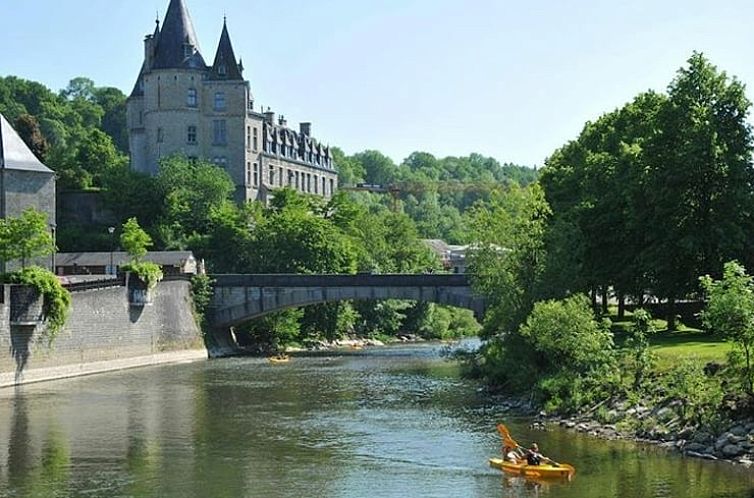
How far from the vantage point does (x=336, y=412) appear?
50125 mm

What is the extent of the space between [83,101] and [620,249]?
138435 millimetres

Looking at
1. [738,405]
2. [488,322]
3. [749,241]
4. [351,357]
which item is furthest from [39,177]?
[738,405]

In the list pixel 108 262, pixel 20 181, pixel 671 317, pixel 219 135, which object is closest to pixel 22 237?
pixel 20 181

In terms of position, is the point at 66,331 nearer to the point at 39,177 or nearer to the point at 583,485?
the point at 39,177

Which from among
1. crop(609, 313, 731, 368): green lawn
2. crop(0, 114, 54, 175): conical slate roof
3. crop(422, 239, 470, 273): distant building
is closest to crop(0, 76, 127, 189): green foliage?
crop(0, 114, 54, 175): conical slate roof

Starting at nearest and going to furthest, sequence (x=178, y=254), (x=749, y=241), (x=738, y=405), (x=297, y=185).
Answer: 1. (x=738, y=405)
2. (x=749, y=241)
3. (x=178, y=254)
4. (x=297, y=185)

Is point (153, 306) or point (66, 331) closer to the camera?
point (66, 331)

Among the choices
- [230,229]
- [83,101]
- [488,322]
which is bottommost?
[488,322]

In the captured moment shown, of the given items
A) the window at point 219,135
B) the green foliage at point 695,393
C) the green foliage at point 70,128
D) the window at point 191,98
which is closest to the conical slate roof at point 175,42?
the window at point 191,98

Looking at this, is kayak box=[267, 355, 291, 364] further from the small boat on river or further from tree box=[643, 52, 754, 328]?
tree box=[643, 52, 754, 328]

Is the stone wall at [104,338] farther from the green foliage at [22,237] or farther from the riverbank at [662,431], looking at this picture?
the riverbank at [662,431]

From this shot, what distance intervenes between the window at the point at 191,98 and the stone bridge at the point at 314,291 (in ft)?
102

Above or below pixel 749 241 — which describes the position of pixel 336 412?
below

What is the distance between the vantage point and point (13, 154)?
74.6 m
